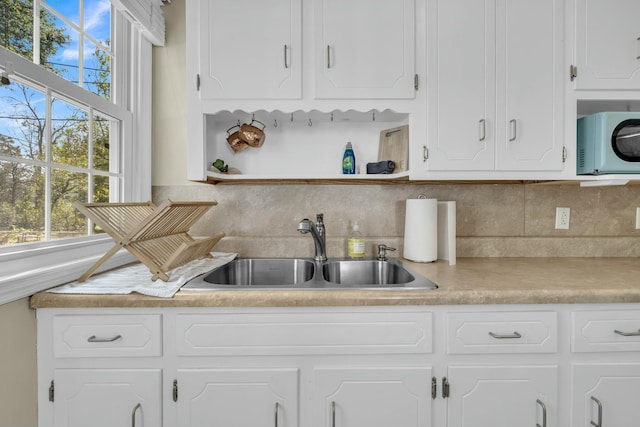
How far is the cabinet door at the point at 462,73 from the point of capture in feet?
4.95

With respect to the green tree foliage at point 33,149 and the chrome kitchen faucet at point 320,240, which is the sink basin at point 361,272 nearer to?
the chrome kitchen faucet at point 320,240

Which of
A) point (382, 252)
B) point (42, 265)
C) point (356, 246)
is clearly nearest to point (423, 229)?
point (382, 252)

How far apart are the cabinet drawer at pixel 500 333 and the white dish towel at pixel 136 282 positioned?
981 mm

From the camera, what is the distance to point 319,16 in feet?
4.92

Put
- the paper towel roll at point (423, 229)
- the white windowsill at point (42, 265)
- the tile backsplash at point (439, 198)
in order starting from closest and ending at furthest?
the white windowsill at point (42, 265) < the paper towel roll at point (423, 229) < the tile backsplash at point (439, 198)

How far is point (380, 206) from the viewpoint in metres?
1.85

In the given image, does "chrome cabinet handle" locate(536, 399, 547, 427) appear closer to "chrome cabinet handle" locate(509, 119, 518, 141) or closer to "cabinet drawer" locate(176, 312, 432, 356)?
"cabinet drawer" locate(176, 312, 432, 356)

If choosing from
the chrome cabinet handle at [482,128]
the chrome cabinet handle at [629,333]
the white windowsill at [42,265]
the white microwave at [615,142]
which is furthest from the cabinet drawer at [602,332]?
the white windowsill at [42,265]

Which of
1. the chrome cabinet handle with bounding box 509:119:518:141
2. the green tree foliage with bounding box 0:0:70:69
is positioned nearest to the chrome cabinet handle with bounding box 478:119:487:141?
the chrome cabinet handle with bounding box 509:119:518:141

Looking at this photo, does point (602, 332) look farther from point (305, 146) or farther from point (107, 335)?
point (107, 335)

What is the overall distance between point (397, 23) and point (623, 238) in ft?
5.62

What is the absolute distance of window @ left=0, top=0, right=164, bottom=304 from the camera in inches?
44.7

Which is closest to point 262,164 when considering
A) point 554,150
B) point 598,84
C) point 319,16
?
point 319,16

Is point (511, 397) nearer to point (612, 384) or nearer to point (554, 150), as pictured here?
point (612, 384)
